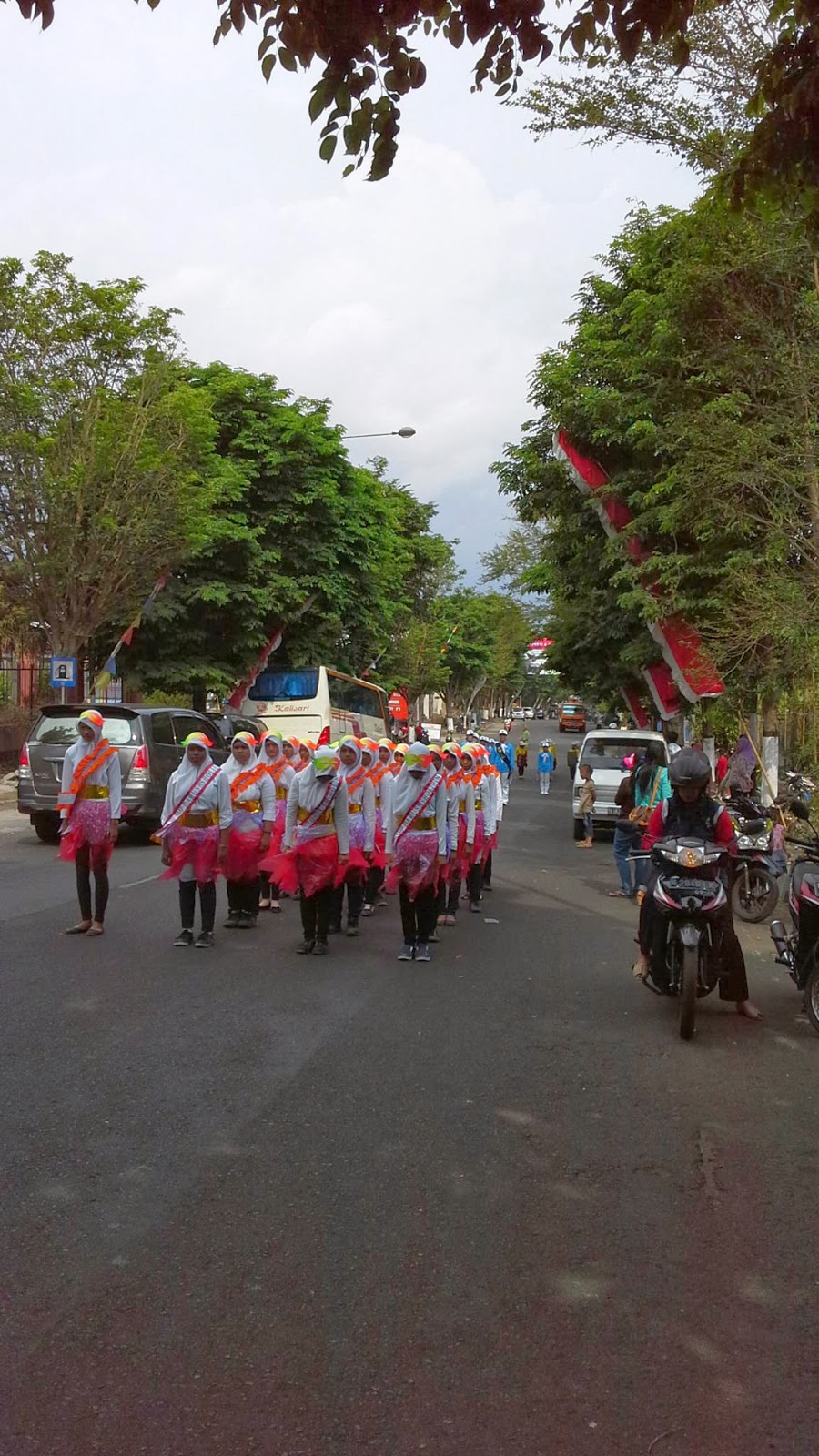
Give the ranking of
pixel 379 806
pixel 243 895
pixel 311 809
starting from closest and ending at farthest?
pixel 311 809 → pixel 243 895 → pixel 379 806

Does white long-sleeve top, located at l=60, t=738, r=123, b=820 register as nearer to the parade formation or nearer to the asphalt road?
the parade formation

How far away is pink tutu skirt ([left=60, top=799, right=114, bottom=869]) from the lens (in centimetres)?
1030

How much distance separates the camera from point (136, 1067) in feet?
21.0

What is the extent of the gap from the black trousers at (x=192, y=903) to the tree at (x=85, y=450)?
662 inches

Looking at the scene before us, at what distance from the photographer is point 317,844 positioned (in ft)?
32.7

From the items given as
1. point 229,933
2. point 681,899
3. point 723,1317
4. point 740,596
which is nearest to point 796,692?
point 740,596

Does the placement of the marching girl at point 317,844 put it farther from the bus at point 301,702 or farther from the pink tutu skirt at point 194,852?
the bus at point 301,702

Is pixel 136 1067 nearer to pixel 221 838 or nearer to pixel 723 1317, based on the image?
pixel 723 1317

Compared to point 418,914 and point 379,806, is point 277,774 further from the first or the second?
point 418,914

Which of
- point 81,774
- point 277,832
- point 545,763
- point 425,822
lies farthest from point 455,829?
point 545,763

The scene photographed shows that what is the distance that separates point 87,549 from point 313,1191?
78.0 feet

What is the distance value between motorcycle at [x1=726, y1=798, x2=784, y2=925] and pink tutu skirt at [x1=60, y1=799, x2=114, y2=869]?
5738 millimetres

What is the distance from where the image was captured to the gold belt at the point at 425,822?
9945mm

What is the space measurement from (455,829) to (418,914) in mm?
1398
